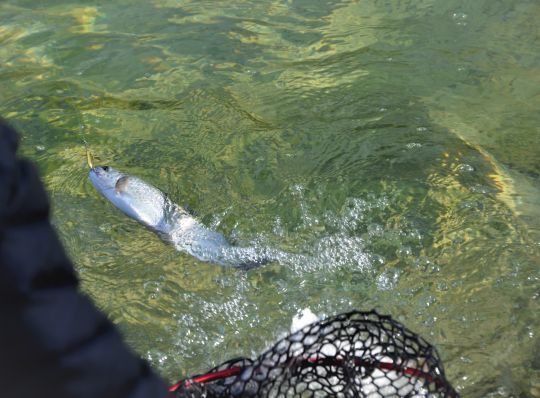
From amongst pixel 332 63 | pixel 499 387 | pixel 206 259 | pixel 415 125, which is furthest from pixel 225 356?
pixel 332 63

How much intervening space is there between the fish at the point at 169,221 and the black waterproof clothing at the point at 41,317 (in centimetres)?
278

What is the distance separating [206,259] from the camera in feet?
12.0

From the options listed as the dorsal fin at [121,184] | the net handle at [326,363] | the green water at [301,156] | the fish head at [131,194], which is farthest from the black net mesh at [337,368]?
the dorsal fin at [121,184]

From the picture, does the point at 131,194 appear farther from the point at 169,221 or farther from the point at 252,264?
the point at 252,264

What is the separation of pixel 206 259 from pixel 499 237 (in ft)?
5.06

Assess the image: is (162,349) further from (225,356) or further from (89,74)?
(89,74)

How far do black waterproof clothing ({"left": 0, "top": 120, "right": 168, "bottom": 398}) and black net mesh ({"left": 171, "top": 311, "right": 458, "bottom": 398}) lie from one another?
1.07 metres

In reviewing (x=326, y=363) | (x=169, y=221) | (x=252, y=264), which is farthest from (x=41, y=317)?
(x=169, y=221)

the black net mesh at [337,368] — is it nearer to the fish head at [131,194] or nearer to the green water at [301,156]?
the green water at [301,156]

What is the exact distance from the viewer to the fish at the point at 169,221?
3674 millimetres

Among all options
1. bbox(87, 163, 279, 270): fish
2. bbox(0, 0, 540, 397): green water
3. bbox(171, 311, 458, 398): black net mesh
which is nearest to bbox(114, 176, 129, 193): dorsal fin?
bbox(87, 163, 279, 270): fish

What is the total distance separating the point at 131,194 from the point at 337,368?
212cm

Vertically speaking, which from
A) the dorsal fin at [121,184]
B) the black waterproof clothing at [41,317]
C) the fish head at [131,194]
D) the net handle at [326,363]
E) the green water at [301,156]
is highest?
the black waterproof clothing at [41,317]

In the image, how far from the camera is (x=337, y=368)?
203 cm
